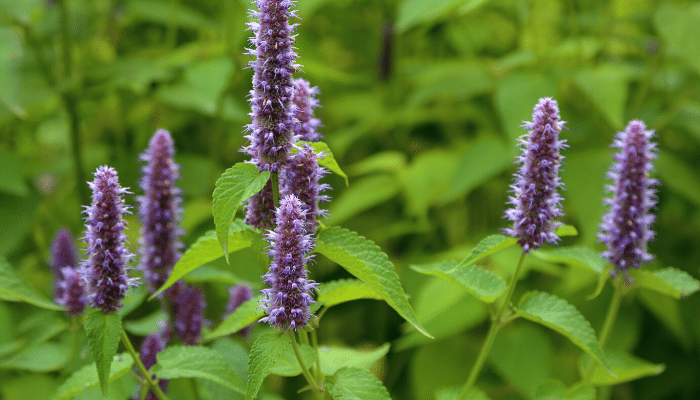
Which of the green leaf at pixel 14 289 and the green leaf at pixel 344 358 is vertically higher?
the green leaf at pixel 14 289

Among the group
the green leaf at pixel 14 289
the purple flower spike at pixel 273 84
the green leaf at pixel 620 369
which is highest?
the purple flower spike at pixel 273 84

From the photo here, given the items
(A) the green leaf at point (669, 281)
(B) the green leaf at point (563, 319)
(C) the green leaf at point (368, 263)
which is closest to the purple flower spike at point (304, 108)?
(C) the green leaf at point (368, 263)

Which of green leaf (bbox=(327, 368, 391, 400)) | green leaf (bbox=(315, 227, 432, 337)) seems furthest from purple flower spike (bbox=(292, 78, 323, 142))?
green leaf (bbox=(327, 368, 391, 400))

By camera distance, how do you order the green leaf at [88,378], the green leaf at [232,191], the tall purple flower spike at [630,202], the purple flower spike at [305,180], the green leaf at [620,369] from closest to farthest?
1. the green leaf at [232,191]
2. the purple flower spike at [305,180]
3. the green leaf at [88,378]
4. the tall purple flower spike at [630,202]
5. the green leaf at [620,369]

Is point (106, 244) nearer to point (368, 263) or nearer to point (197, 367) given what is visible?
point (197, 367)

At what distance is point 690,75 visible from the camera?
9.50ft

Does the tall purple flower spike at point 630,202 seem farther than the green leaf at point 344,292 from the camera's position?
Yes

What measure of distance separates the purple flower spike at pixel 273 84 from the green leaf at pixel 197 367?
1.34 feet

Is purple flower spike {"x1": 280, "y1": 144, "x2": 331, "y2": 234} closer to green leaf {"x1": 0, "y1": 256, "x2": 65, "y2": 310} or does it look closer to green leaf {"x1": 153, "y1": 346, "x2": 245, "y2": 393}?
green leaf {"x1": 153, "y1": 346, "x2": 245, "y2": 393}

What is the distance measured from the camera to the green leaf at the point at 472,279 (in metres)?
1.14

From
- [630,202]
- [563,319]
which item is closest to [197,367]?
[563,319]

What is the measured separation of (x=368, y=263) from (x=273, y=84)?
33 centimetres

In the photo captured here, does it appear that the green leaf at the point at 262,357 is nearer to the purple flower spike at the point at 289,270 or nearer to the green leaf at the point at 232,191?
the purple flower spike at the point at 289,270

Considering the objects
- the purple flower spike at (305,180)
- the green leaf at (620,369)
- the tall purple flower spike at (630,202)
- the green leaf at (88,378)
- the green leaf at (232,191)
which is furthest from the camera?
the green leaf at (620,369)
